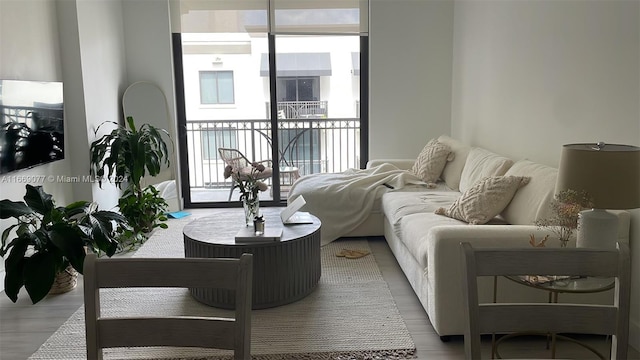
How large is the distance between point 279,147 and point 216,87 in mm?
943

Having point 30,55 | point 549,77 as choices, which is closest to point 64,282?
point 30,55

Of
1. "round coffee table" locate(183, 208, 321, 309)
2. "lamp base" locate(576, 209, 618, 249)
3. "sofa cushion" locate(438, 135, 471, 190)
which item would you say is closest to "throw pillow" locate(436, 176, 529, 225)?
"lamp base" locate(576, 209, 618, 249)

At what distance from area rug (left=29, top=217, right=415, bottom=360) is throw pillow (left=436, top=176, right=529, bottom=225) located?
717 mm

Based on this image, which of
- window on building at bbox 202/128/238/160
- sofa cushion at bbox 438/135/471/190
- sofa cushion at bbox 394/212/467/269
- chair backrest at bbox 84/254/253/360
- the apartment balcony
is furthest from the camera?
window on building at bbox 202/128/238/160

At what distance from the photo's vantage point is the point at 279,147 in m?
5.93

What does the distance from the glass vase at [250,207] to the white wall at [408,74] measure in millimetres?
2632

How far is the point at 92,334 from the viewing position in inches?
50.4

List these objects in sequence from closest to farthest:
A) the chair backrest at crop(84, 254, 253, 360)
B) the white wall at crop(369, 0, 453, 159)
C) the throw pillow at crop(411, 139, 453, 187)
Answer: the chair backrest at crop(84, 254, 253, 360) < the throw pillow at crop(411, 139, 453, 187) < the white wall at crop(369, 0, 453, 159)

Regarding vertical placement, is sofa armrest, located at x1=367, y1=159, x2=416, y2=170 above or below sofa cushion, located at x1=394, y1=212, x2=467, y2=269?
above

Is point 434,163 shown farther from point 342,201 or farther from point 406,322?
point 406,322

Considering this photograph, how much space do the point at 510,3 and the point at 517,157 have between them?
46.1 inches

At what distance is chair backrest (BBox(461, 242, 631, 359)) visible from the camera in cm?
129

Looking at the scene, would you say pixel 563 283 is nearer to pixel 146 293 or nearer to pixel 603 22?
pixel 603 22

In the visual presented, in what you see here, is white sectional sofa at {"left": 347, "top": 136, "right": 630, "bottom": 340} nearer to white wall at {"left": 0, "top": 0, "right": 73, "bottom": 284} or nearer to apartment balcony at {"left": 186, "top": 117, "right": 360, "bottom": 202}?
apartment balcony at {"left": 186, "top": 117, "right": 360, "bottom": 202}
